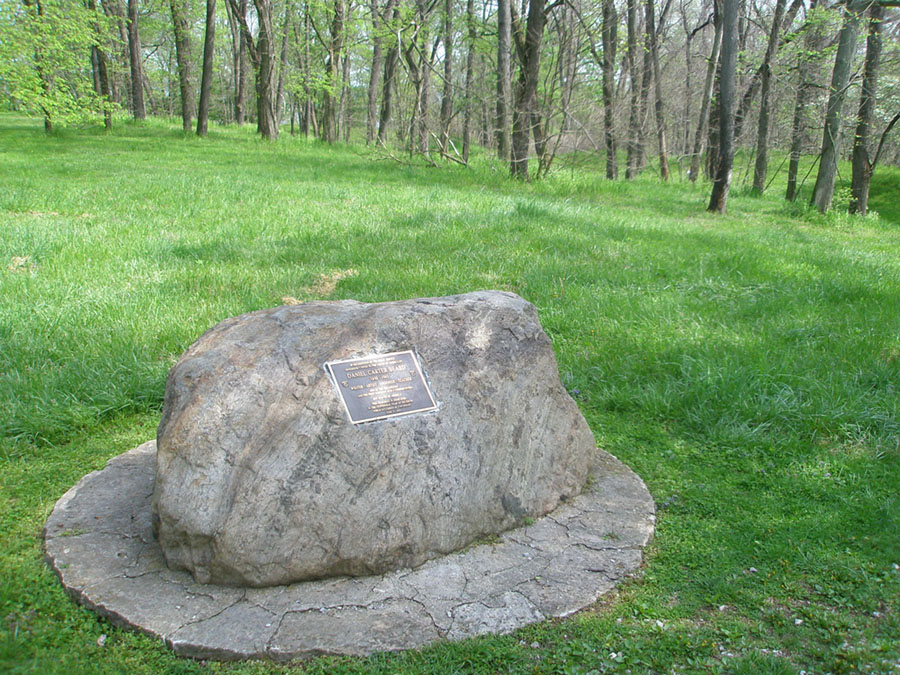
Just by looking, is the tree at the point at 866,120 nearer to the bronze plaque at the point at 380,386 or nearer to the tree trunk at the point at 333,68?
the bronze plaque at the point at 380,386

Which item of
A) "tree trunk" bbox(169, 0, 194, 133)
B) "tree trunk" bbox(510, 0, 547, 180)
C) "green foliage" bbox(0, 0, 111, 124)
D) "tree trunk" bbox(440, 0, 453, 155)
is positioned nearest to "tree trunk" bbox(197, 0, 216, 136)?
"tree trunk" bbox(169, 0, 194, 133)

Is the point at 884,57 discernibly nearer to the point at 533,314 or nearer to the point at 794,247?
the point at 794,247

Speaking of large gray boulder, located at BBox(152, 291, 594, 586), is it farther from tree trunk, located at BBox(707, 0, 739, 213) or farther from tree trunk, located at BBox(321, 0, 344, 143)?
tree trunk, located at BBox(321, 0, 344, 143)

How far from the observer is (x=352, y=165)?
640 inches

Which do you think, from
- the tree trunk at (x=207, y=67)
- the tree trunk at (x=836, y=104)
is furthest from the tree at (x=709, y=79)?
the tree trunk at (x=207, y=67)

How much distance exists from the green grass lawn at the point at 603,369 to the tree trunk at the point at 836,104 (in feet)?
8.98

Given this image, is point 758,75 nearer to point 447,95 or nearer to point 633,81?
point 633,81

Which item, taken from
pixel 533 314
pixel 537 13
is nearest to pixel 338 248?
pixel 533 314

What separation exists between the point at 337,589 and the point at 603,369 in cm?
314

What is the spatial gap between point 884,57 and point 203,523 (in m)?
19.8

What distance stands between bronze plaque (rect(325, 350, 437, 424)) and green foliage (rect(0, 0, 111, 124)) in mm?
17990

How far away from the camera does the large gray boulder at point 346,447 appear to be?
289cm

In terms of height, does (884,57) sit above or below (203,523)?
above

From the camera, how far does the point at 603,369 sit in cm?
540
